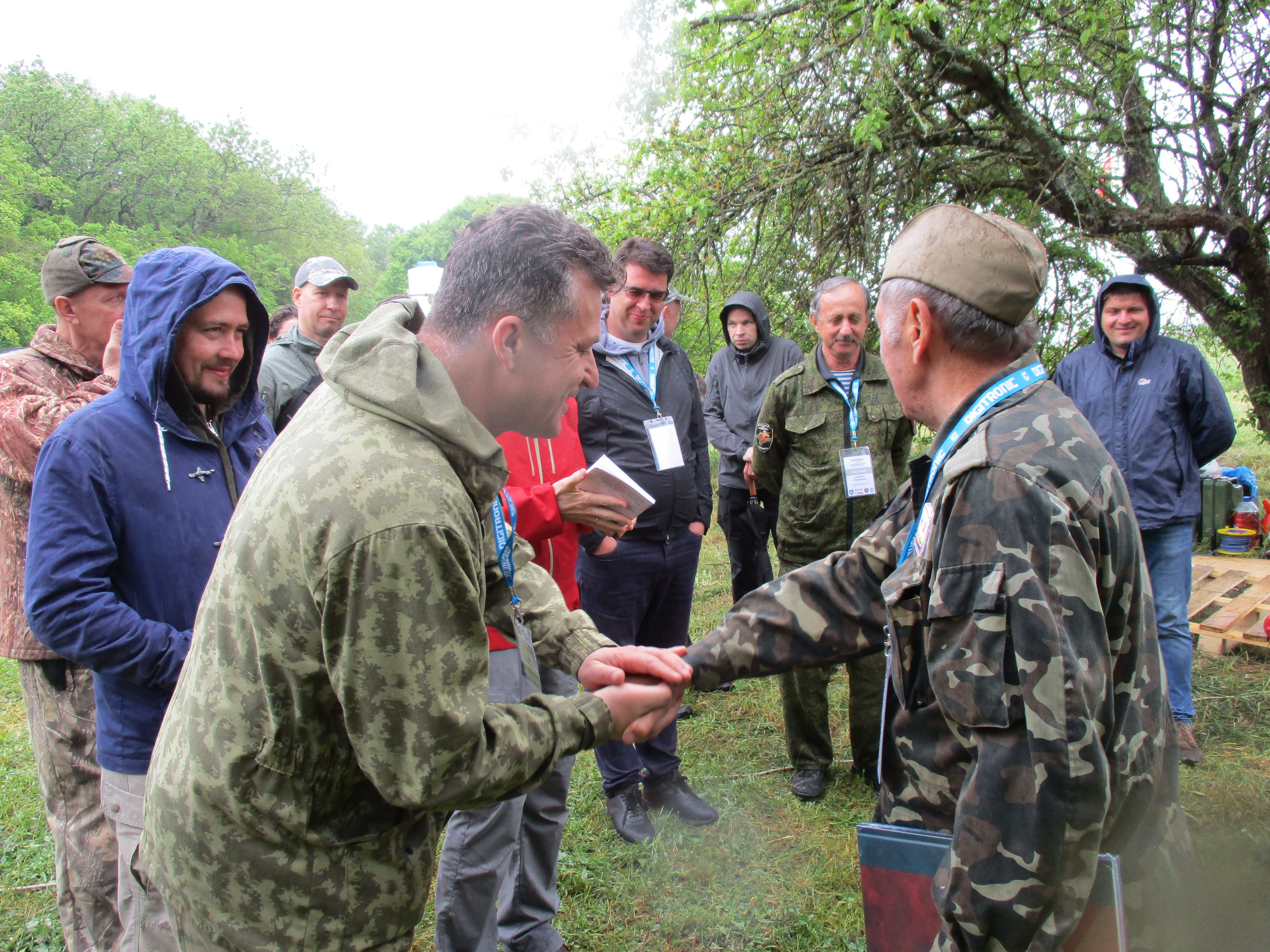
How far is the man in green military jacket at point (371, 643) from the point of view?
133 centimetres

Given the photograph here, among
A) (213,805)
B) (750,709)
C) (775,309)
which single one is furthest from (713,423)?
(213,805)

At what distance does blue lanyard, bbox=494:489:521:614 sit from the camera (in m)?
Answer: 2.16

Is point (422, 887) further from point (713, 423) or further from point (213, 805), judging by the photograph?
point (713, 423)

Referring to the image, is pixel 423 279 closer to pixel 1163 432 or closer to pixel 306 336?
pixel 306 336

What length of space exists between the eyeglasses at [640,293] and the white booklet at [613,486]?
45.5 inches

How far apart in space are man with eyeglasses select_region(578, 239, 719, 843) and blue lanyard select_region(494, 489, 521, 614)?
52.3 inches

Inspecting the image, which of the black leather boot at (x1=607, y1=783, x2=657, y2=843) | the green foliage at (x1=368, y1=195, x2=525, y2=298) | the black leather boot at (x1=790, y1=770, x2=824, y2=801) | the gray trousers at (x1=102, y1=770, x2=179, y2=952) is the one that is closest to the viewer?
the gray trousers at (x1=102, y1=770, x2=179, y2=952)

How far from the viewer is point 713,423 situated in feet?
20.4

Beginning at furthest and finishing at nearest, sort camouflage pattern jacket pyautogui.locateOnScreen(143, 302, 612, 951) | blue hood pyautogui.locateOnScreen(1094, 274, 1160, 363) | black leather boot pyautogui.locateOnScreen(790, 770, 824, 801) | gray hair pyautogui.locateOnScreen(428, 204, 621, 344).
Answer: blue hood pyautogui.locateOnScreen(1094, 274, 1160, 363)
black leather boot pyautogui.locateOnScreen(790, 770, 824, 801)
gray hair pyautogui.locateOnScreen(428, 204, 621, 344)
camouflage pattern jacket pyautogui.locateOnScreen(143, 302, 612, 951)

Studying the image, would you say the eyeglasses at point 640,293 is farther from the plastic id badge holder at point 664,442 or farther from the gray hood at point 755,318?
the gray hood at point 755,318

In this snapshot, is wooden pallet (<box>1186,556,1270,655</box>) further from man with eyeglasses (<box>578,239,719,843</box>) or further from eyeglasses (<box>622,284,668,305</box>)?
eyeglasses (<box>622,284,668,305</box>)

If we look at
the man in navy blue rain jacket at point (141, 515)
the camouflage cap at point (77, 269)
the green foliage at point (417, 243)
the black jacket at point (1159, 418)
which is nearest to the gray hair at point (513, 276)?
the man in navy blue rain jacket at point (141, 515)

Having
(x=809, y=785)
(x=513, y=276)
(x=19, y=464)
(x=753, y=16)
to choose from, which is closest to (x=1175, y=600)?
(x=809, y=785)

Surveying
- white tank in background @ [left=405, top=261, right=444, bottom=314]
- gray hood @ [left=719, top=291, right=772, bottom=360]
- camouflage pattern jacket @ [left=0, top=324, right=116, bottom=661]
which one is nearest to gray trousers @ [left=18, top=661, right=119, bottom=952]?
camouflage pattern jacket @ [left=0, top=324, right=116, bottom=661]
